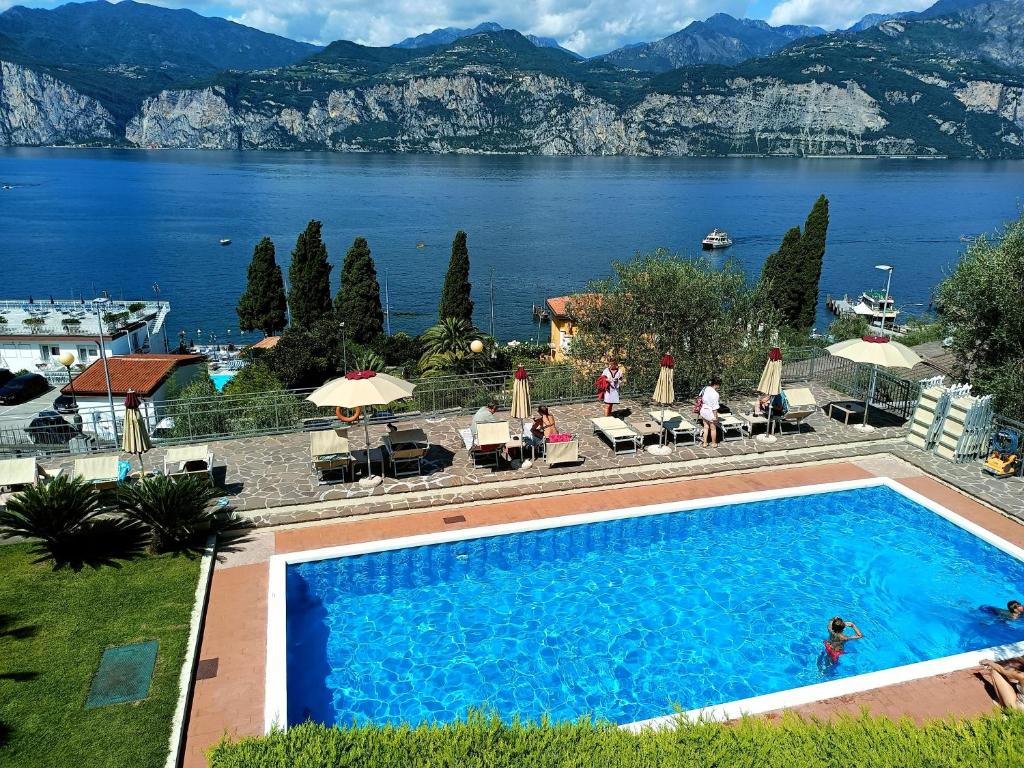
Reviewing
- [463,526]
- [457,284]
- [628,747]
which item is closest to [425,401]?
[463,526]

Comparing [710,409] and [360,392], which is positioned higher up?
[360,392]

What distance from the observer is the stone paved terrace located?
13352 mm

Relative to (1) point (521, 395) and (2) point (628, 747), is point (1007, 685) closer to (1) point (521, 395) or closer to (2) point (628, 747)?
(2) point (628, 747)

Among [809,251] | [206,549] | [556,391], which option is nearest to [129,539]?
[206,549]

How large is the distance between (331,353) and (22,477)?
24.1m

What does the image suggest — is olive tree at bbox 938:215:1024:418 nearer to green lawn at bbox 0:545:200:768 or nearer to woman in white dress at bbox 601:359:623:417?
woman in white dress at bbox 601:359:623:417

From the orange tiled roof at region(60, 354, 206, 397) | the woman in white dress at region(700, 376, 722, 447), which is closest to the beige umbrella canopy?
the woman in white dress at region(700, 376, 722, 447)

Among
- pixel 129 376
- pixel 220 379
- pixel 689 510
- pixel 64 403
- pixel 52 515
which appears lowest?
pixel 220 379

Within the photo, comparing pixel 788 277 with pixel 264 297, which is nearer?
pixel 788 277

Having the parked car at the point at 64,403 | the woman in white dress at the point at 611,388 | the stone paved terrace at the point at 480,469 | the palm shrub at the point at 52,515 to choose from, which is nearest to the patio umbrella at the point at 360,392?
the stone paved terrace at the point at 480,469

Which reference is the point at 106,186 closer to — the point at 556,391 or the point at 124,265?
the point at 124,265

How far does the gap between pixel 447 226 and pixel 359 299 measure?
66.1 meters

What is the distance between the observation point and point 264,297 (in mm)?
49594

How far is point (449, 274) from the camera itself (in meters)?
41.4
